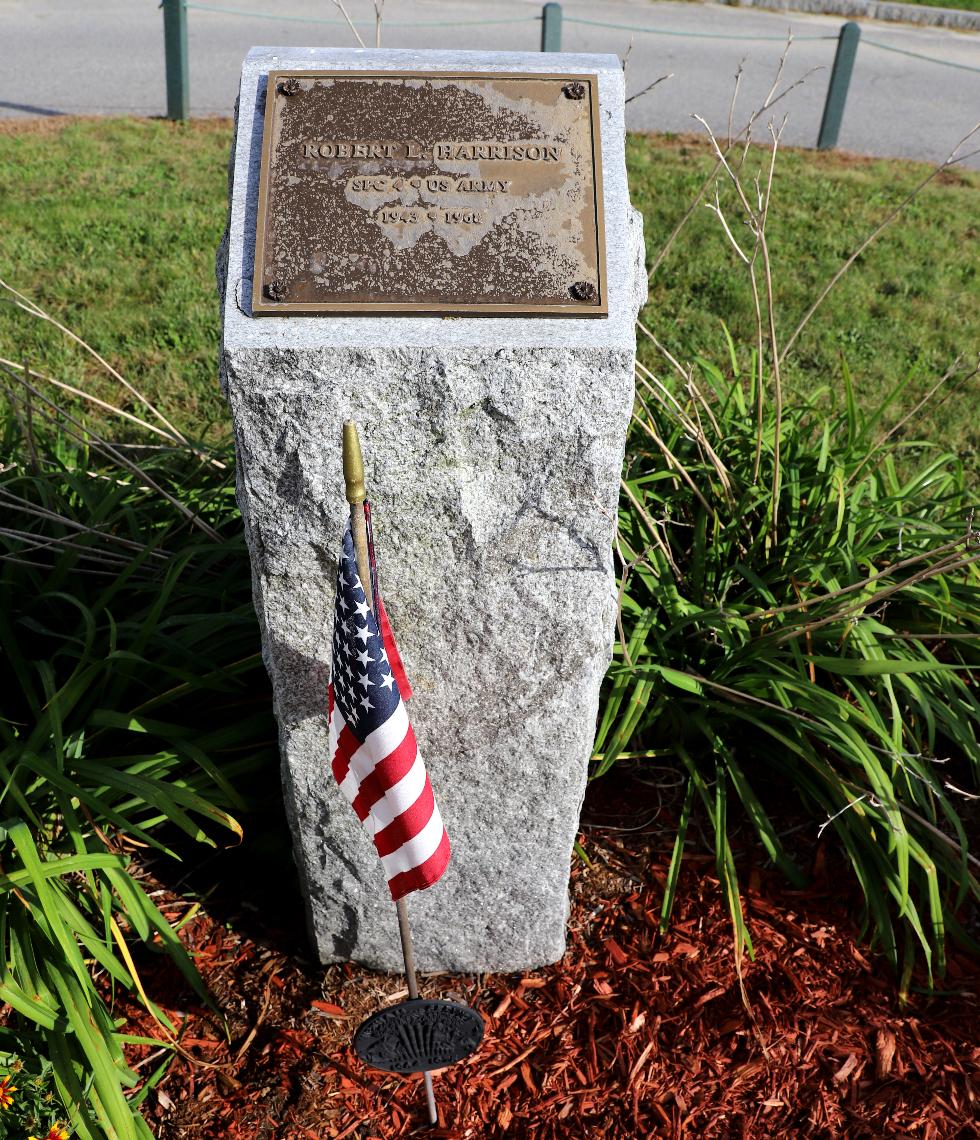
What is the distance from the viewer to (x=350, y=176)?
2.01m

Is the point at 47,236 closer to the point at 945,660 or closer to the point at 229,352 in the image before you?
the point at 229,352

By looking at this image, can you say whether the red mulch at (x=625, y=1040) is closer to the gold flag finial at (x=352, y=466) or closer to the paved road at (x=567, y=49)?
the gold flag finial at (x=352, y=466)

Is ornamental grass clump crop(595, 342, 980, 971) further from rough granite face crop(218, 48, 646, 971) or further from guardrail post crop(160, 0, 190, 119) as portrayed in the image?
guardrail post crop(160, 0, 190, 119)

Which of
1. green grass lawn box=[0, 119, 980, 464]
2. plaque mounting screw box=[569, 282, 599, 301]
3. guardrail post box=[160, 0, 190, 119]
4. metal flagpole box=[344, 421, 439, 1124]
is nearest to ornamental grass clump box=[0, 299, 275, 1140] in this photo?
metal flagpole box=[344, 421, 439, 1124]

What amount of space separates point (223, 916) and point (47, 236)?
441cm

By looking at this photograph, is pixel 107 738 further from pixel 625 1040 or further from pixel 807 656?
pixel 807 656

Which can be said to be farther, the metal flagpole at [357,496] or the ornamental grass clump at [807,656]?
the ornamental grass clump at [807,656]

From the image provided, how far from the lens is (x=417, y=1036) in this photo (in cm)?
232

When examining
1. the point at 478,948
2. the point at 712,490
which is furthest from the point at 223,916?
the point at 712,490

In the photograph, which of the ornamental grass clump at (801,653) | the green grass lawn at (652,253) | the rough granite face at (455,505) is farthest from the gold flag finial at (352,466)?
the green grass lawn at (652,253)

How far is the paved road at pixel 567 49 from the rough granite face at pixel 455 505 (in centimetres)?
681

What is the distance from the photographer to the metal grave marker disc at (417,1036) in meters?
2.28

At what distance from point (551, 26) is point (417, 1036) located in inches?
301

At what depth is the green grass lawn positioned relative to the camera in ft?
16.1
